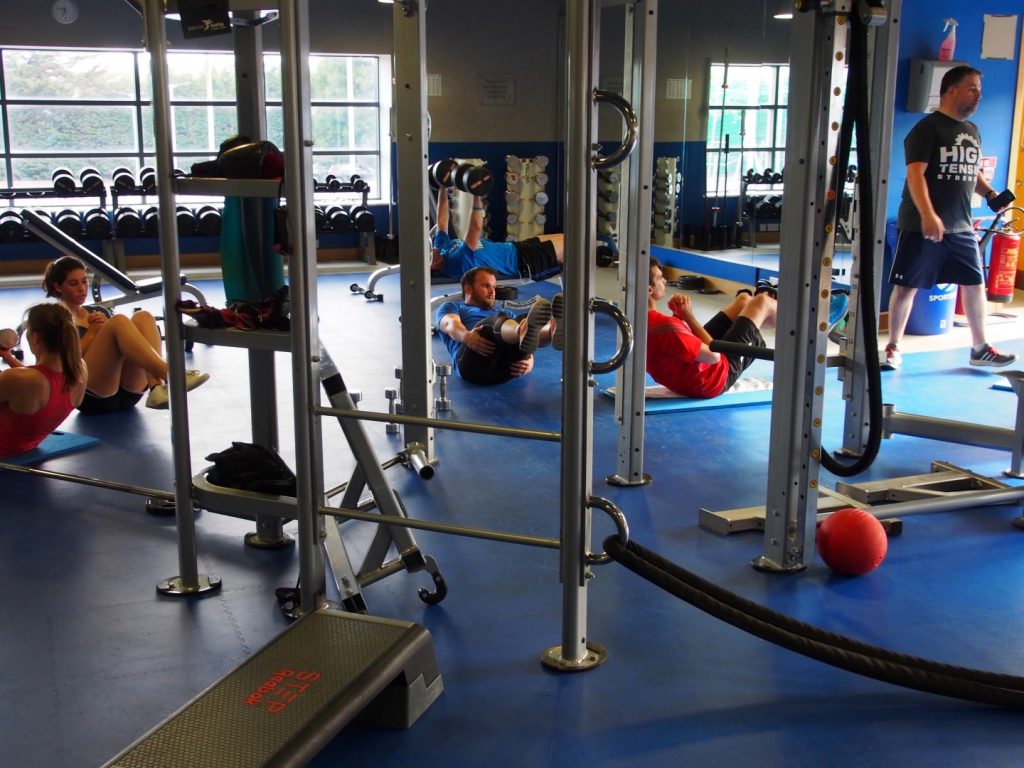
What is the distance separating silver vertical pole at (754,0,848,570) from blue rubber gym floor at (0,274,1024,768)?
185 millimetres

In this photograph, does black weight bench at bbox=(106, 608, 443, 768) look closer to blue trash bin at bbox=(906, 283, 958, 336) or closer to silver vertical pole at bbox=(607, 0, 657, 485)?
silver vertical pole at bbox=(607, 0, 657, 485)

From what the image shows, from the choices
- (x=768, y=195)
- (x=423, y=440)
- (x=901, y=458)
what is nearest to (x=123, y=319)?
(x=423, y=440)

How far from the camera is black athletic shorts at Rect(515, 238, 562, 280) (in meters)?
6.25

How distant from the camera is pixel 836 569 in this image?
2.88 metres

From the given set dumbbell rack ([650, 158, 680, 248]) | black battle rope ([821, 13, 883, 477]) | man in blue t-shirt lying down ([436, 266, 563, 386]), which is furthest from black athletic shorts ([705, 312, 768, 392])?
dumbbell rack ([650, 158, 680, 248])

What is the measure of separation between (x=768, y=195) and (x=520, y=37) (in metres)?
4.07

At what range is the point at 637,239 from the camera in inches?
134

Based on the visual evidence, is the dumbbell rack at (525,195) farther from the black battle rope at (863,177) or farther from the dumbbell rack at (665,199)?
the black battle rope at (863,177)

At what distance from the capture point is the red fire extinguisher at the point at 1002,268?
22.3 feet

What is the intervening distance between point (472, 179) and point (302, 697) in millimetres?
2624

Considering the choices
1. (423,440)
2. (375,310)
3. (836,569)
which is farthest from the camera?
(375,310)

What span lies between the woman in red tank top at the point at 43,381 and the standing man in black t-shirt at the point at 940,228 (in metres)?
3.90

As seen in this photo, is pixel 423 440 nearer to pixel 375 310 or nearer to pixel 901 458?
pixel 901 458

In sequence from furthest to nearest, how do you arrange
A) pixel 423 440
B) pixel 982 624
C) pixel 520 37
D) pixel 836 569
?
pixel 520 37 → pixel 423 440 → pixel 836 569 → pixel 982 624
